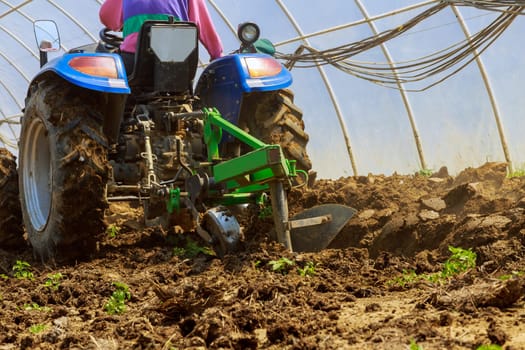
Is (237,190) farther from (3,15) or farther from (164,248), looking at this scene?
(3,15)

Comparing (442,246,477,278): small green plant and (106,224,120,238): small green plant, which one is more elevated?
(106,224,120,238): small green plant

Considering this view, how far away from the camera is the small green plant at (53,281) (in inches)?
162

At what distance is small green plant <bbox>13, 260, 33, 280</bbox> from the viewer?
4773 mm

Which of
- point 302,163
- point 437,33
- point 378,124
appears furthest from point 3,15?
point 302,163

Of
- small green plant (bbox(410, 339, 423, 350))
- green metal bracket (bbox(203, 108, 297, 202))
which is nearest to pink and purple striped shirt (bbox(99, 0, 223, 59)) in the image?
green metal bracket (bbox(203, 108, 297, 202))

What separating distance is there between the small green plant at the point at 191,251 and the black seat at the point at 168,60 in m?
1.12

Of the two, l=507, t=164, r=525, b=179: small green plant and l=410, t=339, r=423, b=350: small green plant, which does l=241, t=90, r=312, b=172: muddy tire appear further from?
l=507, t=164, r=525, b=179: small green plant

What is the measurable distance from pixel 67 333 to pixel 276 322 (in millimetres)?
826

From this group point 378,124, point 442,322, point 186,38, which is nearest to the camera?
point 442,322

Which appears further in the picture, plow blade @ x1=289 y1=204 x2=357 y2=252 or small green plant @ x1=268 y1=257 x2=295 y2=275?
plow blade @ x1=289 y1=204 x2=357 y2=252

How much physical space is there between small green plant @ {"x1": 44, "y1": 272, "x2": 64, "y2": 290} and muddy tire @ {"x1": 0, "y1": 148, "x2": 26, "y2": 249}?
1569mm

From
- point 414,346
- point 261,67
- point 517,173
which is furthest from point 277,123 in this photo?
point 517,173

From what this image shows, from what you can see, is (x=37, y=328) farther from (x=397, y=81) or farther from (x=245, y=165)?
(x=397, y=81)

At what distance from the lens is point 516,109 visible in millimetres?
8688
